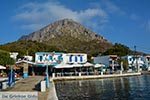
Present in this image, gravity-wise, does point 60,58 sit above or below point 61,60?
above

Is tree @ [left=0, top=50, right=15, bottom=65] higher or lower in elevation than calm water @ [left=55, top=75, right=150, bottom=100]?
higher

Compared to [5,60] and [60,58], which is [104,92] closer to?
[60,58]

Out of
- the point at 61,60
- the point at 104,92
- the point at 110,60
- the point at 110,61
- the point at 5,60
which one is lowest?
the point at 104,92

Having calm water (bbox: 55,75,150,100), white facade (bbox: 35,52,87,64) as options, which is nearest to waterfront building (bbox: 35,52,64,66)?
white facade (bbox: 35,52,87,64)

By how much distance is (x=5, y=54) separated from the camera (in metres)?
66.1

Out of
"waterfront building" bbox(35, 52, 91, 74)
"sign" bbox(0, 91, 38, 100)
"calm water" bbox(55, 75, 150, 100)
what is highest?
"waterfront building" bbox(35, 52, 91, 74)

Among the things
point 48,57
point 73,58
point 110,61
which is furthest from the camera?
point 110,61

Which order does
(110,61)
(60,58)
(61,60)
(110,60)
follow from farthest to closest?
1. (110,61)
2. (110,60)
3. (60,58)
4. (61,60)

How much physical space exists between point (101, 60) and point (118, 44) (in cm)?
4059

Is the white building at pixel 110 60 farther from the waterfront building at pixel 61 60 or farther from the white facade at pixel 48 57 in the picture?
the white facade at pixel 48 57

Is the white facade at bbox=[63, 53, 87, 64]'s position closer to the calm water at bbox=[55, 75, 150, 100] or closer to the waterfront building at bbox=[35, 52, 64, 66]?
the waterfront building at bbox=[35, 52, 64, 66]

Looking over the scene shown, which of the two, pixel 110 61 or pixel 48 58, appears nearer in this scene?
pixel 48 58

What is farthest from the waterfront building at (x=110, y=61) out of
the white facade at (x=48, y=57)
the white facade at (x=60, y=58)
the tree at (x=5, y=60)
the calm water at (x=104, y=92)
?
the calm water at (x=104, y=92)

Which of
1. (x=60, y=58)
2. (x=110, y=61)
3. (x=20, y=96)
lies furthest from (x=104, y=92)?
(x=110, y=61)
